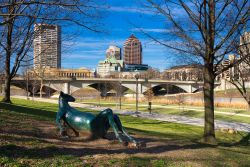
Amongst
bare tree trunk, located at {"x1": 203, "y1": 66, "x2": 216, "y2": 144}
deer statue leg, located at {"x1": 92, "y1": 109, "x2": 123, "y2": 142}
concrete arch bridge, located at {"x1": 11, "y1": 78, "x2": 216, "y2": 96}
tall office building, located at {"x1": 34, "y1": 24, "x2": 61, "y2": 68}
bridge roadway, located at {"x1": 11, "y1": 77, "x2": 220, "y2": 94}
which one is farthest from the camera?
bridge roadway, located at {"x1": 11, "y1": 77, "x2": 220, "y2": 94}

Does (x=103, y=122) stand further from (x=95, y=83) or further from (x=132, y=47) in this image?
(x=95, y=83)

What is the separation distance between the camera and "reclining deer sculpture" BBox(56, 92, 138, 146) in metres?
8.57

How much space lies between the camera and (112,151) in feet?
25.5

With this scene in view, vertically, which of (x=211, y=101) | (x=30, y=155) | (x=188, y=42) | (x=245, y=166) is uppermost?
(x=188, y=42)

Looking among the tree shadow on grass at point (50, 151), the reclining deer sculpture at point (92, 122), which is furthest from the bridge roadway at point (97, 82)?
the tree shadow on grass at point (50, 151)

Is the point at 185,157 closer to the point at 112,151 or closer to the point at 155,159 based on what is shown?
the point at 155,159

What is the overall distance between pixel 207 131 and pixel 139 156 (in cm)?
470

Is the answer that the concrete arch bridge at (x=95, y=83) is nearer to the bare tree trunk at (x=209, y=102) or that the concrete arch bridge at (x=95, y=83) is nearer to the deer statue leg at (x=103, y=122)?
the bare tree trunk at (x=209, y=102)

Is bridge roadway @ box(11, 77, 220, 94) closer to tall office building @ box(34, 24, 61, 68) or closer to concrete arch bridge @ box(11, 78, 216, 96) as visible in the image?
concrete arch bridge @ box(11, 78, 216, 96)

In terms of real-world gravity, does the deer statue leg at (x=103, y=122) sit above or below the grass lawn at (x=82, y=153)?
above

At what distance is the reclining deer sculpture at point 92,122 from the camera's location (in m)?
8.57

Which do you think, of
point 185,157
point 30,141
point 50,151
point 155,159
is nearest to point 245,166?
point 185,157

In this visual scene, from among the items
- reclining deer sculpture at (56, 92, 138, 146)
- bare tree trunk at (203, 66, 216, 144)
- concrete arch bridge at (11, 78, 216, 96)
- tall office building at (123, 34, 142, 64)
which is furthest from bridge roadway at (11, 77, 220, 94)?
reclining deer sculpture at (56, 92, 138, 146)

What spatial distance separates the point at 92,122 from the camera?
29.1ft
